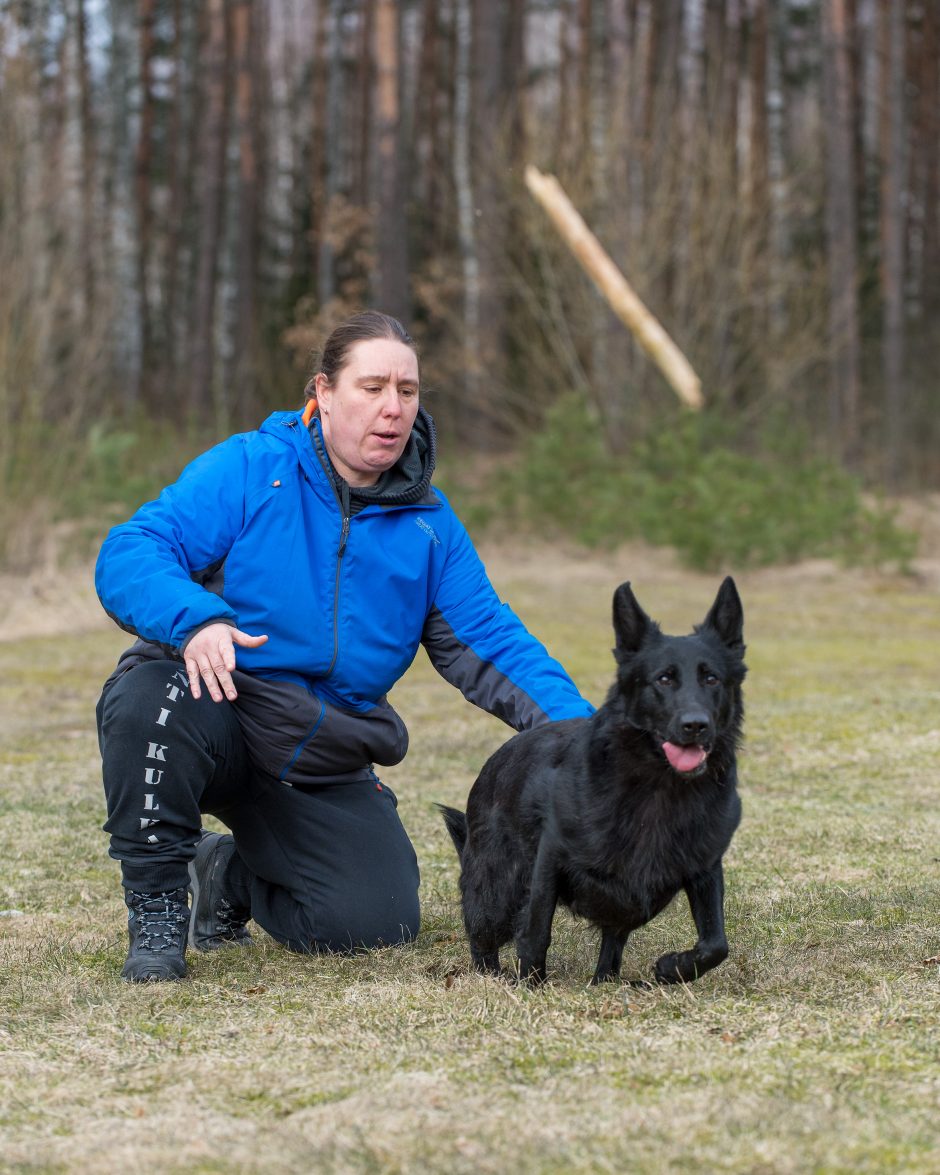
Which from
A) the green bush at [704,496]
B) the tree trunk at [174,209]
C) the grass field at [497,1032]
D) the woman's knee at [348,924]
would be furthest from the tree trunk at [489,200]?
the woman's knee at [348,924]

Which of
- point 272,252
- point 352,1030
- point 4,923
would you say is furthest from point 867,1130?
point 272,252

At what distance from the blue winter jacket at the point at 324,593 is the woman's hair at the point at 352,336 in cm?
19

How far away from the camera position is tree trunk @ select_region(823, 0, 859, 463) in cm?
2194

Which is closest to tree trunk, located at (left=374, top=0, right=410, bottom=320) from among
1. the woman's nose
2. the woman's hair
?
the woman's hair

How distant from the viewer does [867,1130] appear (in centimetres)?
246

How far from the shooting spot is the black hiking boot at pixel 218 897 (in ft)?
14.2

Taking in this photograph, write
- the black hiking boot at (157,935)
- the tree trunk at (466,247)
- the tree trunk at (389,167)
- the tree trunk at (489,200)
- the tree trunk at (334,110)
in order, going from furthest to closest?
the tree trunk at (334,110)
the tree trunk at (466,247)
the tree trunk at (389,167)
the tree trunk at (489,200)
the black hiking boot at (157,935)

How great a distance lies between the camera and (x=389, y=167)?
65.0ft

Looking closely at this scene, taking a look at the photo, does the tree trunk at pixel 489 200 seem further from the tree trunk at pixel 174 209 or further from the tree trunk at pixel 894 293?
the tree trunk at pixel 174 209

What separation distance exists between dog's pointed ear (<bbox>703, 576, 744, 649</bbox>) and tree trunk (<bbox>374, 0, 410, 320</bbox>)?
16.6m

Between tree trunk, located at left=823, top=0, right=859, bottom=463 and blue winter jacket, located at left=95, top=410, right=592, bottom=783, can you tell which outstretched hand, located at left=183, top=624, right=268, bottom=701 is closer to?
blue winter jacket, located at left=95, top=410, right=592, bottom=783

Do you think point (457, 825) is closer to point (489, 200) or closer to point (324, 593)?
point (324, 593)

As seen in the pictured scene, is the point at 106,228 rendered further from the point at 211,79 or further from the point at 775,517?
the point at 775,517

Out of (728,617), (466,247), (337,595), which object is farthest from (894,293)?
(728,617)
